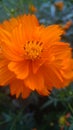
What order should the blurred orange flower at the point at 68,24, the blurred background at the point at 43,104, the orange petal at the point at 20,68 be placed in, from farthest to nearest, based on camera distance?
the blurred orange flower at the point at 68,24
the blurred background at the point at 43,104
the orange petal at the point at 20,68

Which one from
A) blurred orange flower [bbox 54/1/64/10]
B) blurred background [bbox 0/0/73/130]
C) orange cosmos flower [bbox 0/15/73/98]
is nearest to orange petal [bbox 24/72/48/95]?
orange cosmos flower [bbox 0/15/73/98]

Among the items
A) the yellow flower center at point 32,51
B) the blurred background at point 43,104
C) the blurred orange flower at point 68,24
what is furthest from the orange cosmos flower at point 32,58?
the blurred orange flower at point 68,24

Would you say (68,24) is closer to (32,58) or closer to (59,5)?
Result: (59,5)

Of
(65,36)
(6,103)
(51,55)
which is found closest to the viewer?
(51,55)

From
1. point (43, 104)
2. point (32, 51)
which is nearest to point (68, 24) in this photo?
point (43, 104)

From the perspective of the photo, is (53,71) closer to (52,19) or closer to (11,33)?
(11,33)

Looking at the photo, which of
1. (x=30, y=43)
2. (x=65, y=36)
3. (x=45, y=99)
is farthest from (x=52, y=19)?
(x=30, y=43)

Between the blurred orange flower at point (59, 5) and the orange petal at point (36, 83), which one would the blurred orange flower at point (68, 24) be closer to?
the blurred orange flower at point (59, 5)

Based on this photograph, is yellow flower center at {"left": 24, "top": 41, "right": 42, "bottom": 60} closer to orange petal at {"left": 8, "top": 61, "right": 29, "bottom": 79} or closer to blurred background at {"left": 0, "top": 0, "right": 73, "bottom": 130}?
orange petal at {"left": 8, "top": 61, "right": 29, "bottom": 79}
